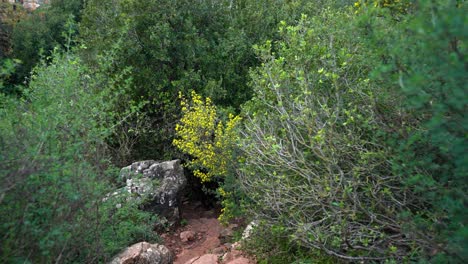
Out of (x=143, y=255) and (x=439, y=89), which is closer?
(x=439, y=89)

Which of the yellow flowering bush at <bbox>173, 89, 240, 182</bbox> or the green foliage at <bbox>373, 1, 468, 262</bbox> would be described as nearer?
the green foliage at <bbox>373, 1, 468, 262</bbox>

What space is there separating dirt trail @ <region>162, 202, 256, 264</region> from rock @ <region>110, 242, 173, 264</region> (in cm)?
43

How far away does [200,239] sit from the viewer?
28.3ft

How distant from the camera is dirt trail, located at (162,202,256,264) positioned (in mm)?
6910

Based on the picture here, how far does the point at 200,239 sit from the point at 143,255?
2.44 meters

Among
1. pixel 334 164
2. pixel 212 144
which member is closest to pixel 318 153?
pixel 334 164

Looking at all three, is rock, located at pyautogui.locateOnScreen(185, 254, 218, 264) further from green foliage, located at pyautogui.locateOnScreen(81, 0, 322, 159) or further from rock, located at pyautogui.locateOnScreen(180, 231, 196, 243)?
green foliage, located at pyautogui.locateOnScreen(81, 0, 322, 159)

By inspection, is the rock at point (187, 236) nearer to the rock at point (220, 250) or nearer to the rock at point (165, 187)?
the rock at point (165, 187)

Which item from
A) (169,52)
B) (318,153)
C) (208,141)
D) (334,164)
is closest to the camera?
(334,164)

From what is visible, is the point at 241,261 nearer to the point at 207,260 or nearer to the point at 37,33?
the point at 207,260

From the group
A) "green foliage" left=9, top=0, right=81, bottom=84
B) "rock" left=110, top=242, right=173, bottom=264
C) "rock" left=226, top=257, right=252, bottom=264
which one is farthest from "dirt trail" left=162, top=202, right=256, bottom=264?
"green foliage" left=9, top=0, right=81, bottom=84

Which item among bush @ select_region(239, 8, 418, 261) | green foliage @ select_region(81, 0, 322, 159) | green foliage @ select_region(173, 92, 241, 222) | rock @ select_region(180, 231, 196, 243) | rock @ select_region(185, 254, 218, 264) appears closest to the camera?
bush @ select_region(239, 8, 418, 261)

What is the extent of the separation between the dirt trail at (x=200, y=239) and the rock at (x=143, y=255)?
43 centimetres

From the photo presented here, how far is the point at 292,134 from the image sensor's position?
17.8 ft
